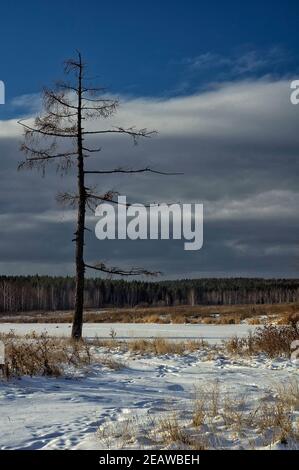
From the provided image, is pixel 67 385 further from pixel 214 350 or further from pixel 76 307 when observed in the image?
pixel 76 307

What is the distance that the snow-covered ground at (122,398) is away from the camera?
20.8 ft

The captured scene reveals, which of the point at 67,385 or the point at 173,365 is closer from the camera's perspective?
the point at 67,385

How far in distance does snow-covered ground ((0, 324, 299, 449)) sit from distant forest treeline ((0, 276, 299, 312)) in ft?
345

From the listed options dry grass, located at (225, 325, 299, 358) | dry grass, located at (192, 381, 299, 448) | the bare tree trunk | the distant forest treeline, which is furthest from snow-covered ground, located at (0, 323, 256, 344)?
the distant forest treeline

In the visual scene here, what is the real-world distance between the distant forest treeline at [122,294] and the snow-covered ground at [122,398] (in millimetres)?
105226

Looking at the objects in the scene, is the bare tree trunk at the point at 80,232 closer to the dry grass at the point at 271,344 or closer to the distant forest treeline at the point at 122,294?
the dry grass at the point at 271,344

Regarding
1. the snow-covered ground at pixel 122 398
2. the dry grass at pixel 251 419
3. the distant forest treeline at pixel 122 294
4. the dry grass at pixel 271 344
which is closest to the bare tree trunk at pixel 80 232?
the snow-covered ground at pixel 122 398

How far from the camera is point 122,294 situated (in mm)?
139750

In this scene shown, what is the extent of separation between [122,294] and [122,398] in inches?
5174

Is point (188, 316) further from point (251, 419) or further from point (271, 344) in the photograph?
point (251, 419)

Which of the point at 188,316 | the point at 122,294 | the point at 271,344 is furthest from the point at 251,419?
the point at 122,294
